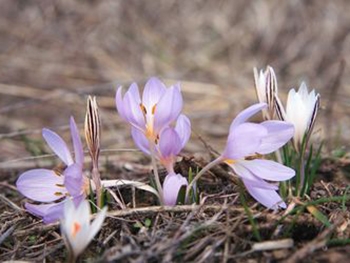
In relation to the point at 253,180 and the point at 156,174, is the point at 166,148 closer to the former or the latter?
the point at 156,174

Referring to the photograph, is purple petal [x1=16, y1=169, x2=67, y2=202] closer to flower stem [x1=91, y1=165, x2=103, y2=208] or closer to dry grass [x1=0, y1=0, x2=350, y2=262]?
flower stem [x1=91, y1=165, x2=103, y2=208]

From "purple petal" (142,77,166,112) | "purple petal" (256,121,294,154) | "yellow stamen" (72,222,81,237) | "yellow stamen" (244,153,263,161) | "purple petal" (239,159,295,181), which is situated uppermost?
"purple petal" (142,77,166,112)

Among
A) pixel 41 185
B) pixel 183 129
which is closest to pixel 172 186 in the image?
pixel 183 129

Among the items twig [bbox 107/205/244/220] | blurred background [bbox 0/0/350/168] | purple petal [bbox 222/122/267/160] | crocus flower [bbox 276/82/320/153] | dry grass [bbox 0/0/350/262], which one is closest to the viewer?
purple petal [bbox 222/122/267/160]

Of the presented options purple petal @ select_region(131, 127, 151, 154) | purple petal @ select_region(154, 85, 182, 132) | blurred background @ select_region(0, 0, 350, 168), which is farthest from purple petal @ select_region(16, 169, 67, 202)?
blurred background @ select_region(0, 0, 350, 168)

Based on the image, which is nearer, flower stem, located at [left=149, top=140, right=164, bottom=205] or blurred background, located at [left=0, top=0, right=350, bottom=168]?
flower stem, located at [left=149, top=140, right=164, bottom=205]

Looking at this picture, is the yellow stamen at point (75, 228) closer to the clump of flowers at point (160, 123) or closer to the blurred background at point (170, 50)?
the clump of flowers at point (160, 123)

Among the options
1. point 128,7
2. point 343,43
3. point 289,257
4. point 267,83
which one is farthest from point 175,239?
point 128,7
